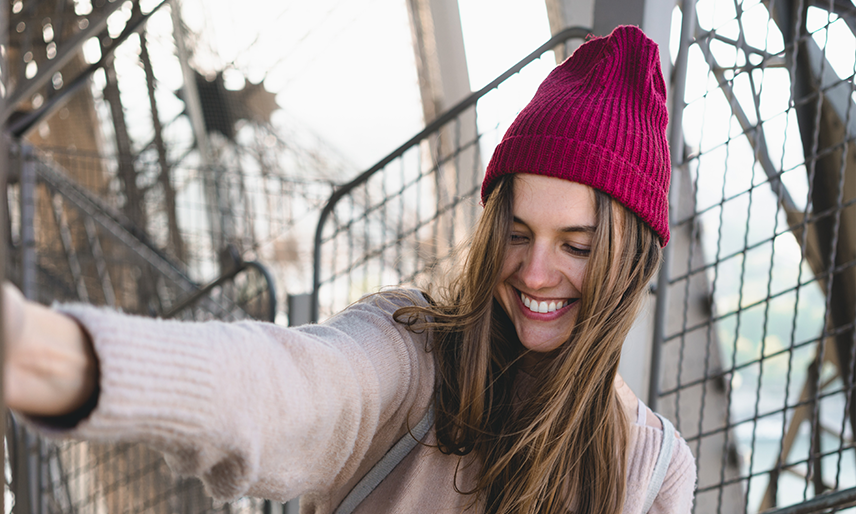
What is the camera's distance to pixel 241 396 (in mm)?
636

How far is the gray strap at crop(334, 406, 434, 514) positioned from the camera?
3.32ft

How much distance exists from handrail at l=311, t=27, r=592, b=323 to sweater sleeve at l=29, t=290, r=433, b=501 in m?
1.09

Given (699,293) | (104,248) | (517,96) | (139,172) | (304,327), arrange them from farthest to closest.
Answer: (104,248), (139,172), (699,293), (517,96), (304,327)

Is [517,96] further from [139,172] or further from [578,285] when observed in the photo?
[139,172]

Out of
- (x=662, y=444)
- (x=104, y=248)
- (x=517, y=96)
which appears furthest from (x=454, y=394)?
(x=104, y=248)

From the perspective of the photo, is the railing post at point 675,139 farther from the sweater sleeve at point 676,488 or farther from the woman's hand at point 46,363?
the woman's hand at point 46,363

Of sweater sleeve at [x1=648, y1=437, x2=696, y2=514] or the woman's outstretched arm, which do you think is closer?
the woman's outstretched arm

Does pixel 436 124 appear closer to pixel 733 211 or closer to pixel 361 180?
pixel 361 180

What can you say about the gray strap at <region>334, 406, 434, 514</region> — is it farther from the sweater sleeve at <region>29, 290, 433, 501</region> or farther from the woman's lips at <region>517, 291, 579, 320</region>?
the woman's lips at <region>517, 291, 579, 320</region>

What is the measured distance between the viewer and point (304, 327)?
2.76 feet

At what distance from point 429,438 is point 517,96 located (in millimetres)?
1090

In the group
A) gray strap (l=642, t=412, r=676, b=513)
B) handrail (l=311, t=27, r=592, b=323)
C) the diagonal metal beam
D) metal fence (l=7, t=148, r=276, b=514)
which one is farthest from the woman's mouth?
the diagonal metal beam

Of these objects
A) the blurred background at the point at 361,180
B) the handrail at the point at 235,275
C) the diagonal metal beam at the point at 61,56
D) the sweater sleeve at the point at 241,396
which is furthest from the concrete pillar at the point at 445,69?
the sweater sleeve at the point at 241,396

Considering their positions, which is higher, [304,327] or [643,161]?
[643,161]
